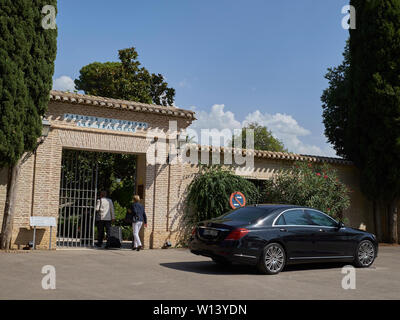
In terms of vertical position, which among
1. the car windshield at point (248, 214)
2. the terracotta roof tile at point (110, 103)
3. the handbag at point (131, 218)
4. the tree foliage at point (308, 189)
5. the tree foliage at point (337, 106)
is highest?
the tree foliage at point (337, 106)

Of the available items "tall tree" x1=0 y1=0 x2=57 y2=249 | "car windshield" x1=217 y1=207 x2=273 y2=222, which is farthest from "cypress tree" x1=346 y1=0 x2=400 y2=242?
"tall tree" x1=0 y1=0 x2=57 y2=249

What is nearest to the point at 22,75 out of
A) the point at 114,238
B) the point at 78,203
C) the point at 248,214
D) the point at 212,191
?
the point at 78,203

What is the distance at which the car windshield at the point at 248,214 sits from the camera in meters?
9.05

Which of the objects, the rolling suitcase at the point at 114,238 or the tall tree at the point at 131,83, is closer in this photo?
the rolling suitcase at the point at 114,238

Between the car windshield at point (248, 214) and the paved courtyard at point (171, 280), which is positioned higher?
the car windshield at point (248, 214)

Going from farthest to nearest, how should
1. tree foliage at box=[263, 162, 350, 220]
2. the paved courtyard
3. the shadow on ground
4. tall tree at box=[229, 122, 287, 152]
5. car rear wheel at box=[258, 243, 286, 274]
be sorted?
tall tree at box=[229, 122, 287, 152] < tree foliage at box=[263, 162, 350, 220] < the shadow on ground < car rear wheel at box=[258, 243, 286, 274] < the paved courtyard

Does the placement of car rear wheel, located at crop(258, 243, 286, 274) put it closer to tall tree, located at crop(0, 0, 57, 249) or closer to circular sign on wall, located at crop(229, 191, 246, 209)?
circular sign on wall, located at crop(229, 191, 246, 209)

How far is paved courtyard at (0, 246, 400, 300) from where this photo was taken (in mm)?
6508

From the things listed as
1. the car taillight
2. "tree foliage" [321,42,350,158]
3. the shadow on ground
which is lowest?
the shadow on ground

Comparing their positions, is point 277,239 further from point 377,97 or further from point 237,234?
point 377,97

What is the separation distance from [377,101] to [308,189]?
197 inches

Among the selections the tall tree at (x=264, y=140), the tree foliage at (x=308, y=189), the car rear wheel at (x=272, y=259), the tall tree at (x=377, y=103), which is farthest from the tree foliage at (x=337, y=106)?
the tall tree at (x=264, y=140)

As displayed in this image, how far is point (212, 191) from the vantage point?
48.1 feet

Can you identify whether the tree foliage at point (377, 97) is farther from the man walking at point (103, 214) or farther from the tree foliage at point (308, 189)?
the man walking at point (103, 214)
